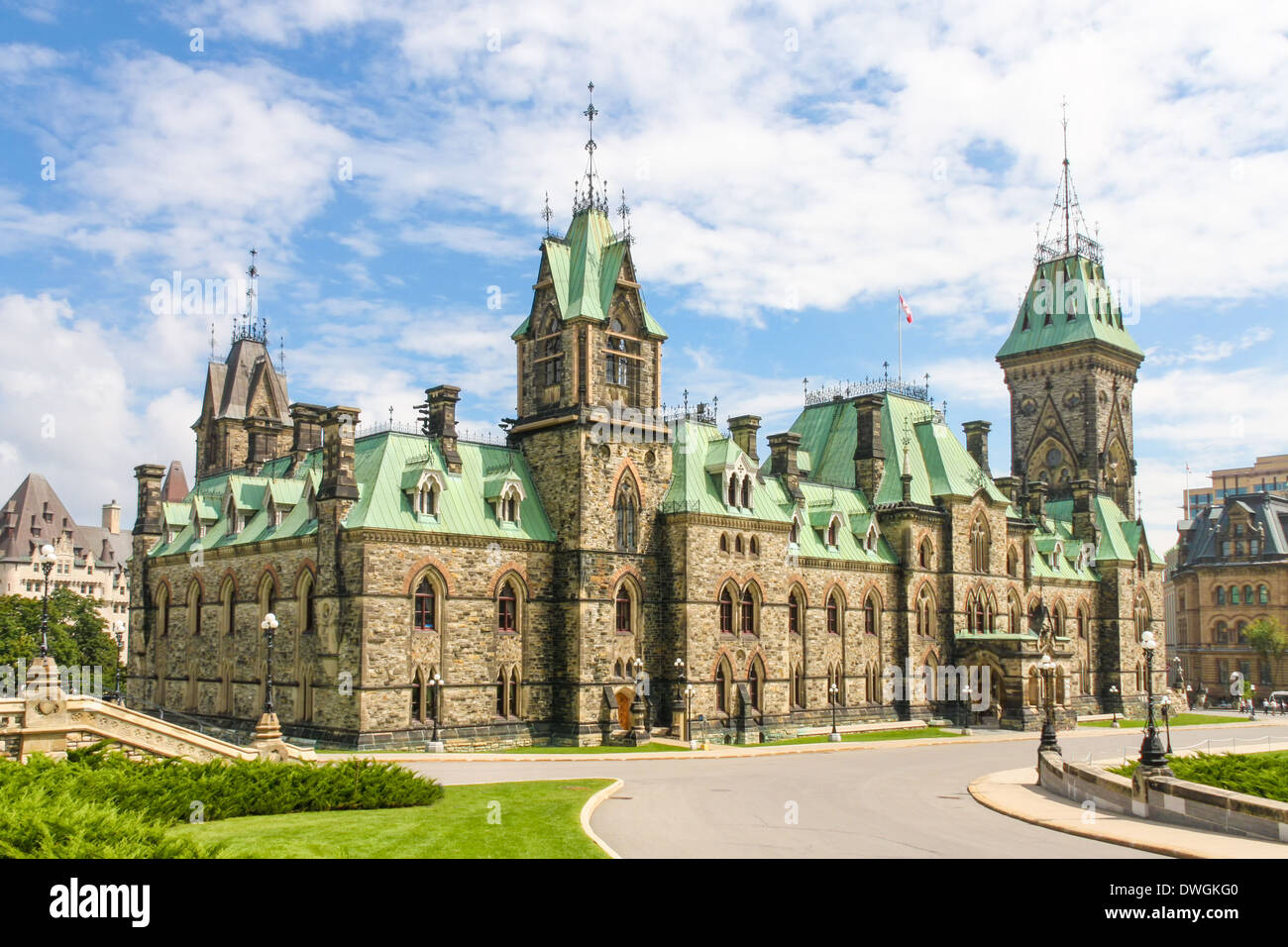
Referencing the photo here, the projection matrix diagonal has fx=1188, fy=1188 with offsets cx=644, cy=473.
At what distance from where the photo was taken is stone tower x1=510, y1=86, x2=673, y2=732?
156 feet

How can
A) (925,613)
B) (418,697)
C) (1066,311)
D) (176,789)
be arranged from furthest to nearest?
(1066,311) → (925,613) → (418,697) → (176,789)

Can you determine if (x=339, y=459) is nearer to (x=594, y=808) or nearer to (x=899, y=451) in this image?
(x=594, y=808)

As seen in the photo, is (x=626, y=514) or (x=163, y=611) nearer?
(x=626, y=514)

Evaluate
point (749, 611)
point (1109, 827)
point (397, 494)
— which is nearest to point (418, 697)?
point (397, 494)

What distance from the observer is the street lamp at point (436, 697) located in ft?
141

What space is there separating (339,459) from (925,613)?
1316 inches

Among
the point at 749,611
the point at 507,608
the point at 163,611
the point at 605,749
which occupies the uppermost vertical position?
the point at 507,608

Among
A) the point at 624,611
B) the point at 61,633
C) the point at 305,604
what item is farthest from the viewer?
the point at 61,633

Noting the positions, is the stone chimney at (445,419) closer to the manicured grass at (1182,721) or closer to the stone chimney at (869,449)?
the stone chimney at (869,449)

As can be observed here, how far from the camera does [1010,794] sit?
101 feet

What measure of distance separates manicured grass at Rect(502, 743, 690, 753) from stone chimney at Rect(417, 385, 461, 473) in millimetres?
11398

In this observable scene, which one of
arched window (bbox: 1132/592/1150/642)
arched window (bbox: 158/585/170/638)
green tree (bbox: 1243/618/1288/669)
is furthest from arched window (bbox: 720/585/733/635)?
green tree (bbox: 1243/618/1288/669)

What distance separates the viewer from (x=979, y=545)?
66438 millimetres
